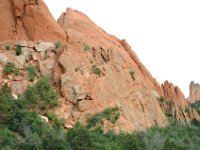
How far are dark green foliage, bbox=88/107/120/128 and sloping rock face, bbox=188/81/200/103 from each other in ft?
141

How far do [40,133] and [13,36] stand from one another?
12384 millimetres

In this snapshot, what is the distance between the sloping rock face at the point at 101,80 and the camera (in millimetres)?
58406

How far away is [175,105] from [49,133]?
2392 cm

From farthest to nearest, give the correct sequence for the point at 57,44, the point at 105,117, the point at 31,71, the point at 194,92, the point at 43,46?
the point at 194,92
the point at 43,46
the point at 57,44
the point at 31,71
the point at 105,117

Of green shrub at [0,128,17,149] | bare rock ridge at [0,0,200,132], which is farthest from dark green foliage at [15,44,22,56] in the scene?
green shrub at [0,128,17,149]

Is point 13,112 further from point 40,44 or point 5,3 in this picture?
point 5,3

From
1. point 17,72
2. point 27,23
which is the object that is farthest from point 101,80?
point 27,23

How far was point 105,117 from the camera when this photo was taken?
58.1 meters

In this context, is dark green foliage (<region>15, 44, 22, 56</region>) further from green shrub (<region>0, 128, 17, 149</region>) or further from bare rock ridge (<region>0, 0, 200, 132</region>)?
green shrub (<region>0, 128, 17, 149</region>)

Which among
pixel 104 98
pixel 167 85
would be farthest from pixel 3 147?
pixel 167 85

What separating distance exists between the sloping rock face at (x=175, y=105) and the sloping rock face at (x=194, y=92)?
23789 millimetres

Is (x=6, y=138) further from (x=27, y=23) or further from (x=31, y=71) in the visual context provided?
(x=27, y=23)

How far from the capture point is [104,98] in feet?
196

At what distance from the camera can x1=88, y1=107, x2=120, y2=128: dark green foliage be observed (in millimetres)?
57125
